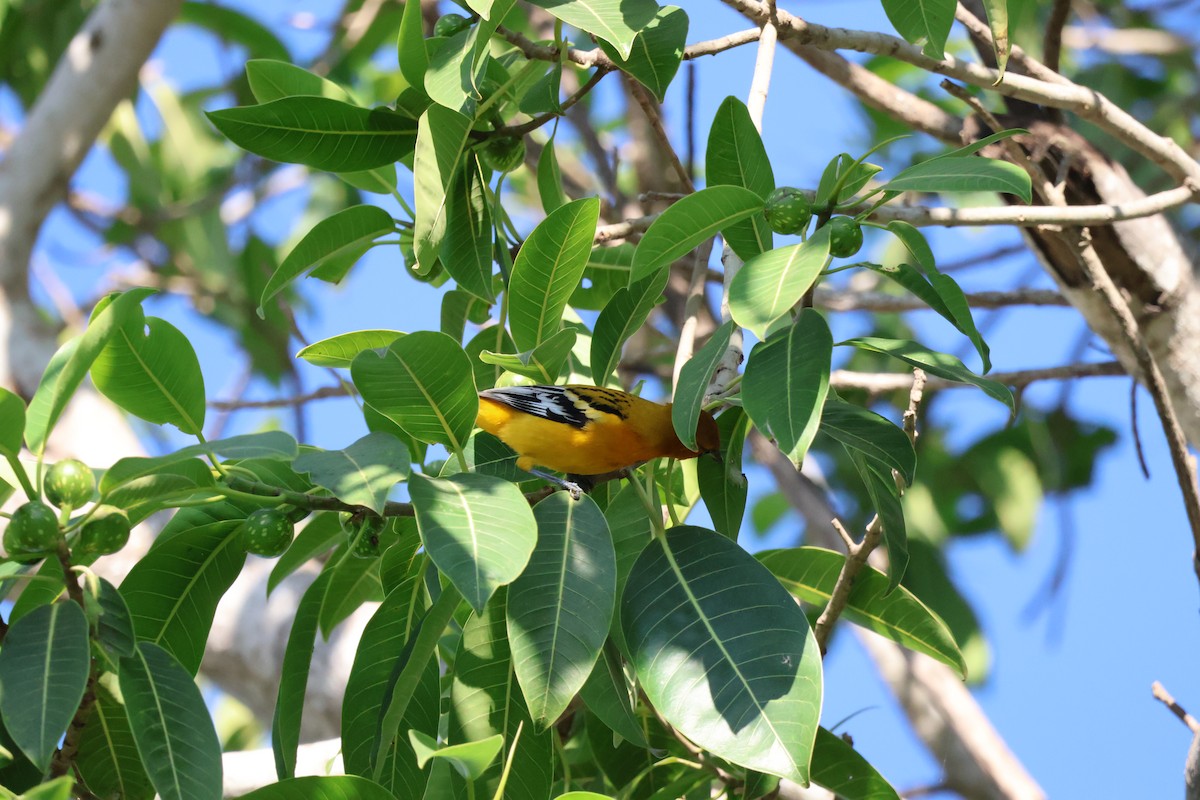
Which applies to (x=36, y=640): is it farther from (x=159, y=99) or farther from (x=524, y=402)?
(x=159, y=99)

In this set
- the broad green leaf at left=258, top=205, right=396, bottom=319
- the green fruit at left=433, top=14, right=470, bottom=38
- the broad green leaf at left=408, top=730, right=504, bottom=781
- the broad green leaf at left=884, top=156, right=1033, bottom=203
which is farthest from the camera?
the green fruit at left=433, top=14, right=470, bottom=38

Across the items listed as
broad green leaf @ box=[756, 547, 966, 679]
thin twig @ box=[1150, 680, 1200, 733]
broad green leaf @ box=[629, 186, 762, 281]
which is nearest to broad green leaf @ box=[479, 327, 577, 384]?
broad green leaf @ box=[629, 186, 762, 281]

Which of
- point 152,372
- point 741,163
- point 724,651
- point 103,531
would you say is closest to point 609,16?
point 741,163

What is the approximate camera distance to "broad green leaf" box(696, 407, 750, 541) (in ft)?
8.67

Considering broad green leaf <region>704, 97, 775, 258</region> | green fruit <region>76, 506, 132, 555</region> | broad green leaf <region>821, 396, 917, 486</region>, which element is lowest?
green fruit <region>76, 506, 132, 555</region>

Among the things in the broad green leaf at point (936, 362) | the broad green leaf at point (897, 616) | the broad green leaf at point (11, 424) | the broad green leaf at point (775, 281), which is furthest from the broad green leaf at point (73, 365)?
the broad green leaf at point (897, 616)

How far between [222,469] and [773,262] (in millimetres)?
1119

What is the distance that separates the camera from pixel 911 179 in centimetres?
210

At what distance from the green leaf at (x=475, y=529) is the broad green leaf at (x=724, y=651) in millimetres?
415

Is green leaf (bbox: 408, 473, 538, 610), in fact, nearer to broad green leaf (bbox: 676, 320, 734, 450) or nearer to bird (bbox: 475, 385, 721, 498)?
broad green leaf (bbox: 676, 320, 734, 450)

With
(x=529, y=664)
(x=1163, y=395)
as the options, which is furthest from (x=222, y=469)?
(x=1163, y=395)

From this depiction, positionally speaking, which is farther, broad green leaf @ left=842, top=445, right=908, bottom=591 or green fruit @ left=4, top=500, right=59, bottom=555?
broad green leaf @ left=842, top=445, right=908, bottom=591

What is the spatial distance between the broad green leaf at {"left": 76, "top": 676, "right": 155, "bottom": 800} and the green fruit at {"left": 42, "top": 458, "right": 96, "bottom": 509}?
51 cm

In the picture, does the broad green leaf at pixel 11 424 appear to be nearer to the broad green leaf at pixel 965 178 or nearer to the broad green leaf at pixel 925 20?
the broad green leaf at pixel 965 178
